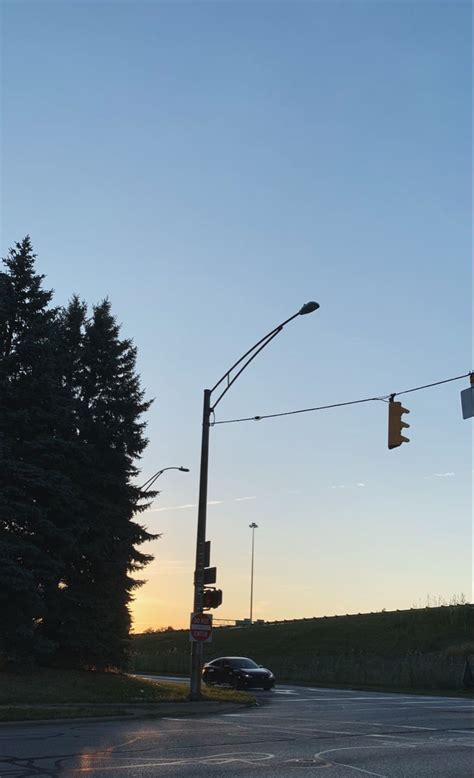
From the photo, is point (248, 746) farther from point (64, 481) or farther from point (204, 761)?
point (64, 481)

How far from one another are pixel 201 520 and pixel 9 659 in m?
7.81

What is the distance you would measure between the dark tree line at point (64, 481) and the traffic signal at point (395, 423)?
12.2m

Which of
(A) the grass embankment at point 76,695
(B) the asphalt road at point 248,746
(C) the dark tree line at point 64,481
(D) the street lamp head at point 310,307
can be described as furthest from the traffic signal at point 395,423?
(C) the dark tree line at point 64,481

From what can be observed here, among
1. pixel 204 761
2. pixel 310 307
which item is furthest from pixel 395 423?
pixel 204 761

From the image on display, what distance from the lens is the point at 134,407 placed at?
33.1 metres

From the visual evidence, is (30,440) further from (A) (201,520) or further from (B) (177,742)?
(B) (177,742)

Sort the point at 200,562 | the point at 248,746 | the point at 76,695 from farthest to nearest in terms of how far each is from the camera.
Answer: the point at 200,562
the point at 76,695
the point at 248,746

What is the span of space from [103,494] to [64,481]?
402 centimetres

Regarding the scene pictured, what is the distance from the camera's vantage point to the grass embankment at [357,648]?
141ft

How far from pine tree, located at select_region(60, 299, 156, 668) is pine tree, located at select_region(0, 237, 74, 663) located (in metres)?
1.42

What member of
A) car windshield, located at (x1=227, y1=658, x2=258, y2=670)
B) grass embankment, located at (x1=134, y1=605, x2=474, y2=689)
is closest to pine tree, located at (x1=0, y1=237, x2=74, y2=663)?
car windshield, located at (x1=227, y1=658, x2=258, y2=670)

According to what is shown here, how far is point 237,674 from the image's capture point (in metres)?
34.8

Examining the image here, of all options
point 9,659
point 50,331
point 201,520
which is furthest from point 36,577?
point 50,331

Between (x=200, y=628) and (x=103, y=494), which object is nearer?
(x=200, y=628)
